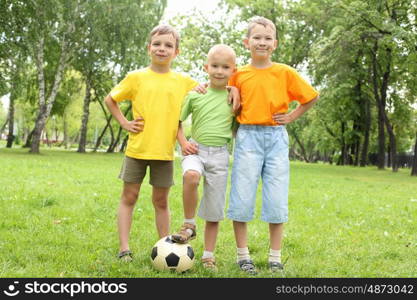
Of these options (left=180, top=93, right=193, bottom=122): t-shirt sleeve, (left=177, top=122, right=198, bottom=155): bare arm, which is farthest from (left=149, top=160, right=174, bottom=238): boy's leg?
→ (left=180, top=93, right=193, bottom=122): t-shirt sleeve

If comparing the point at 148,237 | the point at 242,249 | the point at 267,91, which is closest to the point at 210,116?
the point at 267,91

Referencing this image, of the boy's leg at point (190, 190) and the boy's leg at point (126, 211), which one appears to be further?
the boy's leg at point (126, 211)

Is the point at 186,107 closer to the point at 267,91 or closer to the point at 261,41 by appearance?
the point at 267,91

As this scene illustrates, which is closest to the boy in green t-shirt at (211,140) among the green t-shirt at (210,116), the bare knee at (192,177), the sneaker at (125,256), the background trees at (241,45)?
the green t-shirt at (210,116)

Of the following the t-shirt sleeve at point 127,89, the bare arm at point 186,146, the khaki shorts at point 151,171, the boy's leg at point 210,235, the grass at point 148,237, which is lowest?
the grass at point 148,237

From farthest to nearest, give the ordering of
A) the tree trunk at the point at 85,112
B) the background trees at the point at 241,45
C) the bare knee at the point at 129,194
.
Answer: the tree trunk at the point at 85,112
the background trees at the point at 241,45
the bare knee at the point at 129,194

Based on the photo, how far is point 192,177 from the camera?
441cm

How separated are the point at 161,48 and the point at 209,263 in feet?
7.13

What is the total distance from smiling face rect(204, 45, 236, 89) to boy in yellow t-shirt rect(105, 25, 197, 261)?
0.32 m

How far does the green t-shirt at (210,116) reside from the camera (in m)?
4.61

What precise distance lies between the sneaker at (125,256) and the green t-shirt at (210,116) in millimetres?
1363

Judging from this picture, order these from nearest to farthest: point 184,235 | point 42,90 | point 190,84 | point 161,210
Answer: point 184,235 → point 190,84 → point 161,210 → point 42,90

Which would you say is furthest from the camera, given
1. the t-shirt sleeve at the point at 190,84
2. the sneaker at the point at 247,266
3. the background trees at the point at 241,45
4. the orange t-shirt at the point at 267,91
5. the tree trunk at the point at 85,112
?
the tree trunk at the point at 85,112

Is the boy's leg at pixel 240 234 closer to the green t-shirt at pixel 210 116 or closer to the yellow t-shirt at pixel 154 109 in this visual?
the green t-shirt at pixel 210 116
